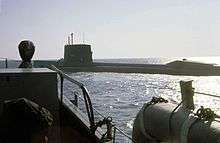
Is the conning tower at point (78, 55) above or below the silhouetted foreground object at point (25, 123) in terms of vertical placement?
below

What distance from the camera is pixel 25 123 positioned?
288 centimetres

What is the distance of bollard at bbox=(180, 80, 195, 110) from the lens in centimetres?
629

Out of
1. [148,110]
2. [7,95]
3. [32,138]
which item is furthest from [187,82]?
[32,138]

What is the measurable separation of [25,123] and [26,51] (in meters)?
5.65

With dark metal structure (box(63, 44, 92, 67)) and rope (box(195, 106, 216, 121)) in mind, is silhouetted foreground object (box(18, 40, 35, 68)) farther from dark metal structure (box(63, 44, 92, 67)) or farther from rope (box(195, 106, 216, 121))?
dark metal structure (box(63, 44, 92, 67))

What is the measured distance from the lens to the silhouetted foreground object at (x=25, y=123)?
9.38ft

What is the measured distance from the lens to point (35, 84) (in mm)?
6613

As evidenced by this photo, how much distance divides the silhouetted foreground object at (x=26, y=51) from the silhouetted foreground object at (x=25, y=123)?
544cm

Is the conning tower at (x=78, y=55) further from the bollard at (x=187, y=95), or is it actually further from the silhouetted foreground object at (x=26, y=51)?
the bollard at (x=187, y=95)

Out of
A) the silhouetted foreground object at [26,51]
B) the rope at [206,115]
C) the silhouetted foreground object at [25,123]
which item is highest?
the silhouetted foreground object at [26,51]

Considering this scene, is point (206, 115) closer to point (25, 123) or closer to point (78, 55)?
point (25, 123)

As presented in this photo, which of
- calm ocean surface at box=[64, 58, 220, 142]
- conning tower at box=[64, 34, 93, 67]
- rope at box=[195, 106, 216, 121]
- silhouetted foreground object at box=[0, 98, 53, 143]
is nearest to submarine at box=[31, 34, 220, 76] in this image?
conning tower at box=[64, 34, 93, 67]

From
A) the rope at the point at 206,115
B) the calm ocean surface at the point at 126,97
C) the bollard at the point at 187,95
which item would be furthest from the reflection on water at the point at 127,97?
the rope at the point at 206,115

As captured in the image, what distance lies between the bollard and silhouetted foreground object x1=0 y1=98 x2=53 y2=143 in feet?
12.1
